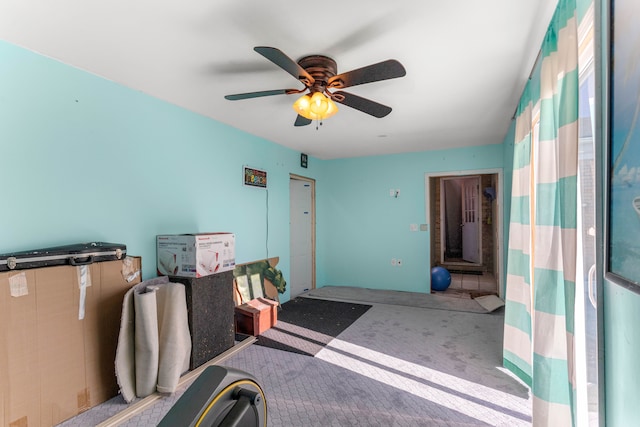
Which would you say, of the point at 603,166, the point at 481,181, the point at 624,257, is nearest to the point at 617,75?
the point at 603,166

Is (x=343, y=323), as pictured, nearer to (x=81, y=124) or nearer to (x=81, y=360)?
(x=81, y=360)

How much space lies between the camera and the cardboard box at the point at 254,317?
3.27 meters

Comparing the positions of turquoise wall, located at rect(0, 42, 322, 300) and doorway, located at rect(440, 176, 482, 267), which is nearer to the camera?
turquoise wall, located at rect(0, 42, 322, 300)

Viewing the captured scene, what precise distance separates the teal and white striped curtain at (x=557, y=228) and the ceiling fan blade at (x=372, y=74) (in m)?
0.75

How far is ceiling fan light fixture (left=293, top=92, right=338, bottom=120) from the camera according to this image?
2.11 m

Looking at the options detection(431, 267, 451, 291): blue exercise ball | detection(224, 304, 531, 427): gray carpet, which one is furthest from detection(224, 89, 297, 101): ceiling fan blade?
detection(431, 267, 451, 291): blue exercise ball

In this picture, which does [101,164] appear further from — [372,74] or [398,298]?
[398,298]

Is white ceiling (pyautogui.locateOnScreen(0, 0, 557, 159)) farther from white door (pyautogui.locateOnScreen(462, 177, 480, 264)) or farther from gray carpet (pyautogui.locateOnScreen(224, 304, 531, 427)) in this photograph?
white door (pyautogui.locateOnScreen(462, 177, 480, 264))

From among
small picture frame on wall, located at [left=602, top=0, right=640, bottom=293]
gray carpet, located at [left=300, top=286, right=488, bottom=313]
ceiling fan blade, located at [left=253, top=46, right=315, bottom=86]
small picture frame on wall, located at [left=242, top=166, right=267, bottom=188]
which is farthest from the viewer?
gray carpet, located at [left=300, top=286, right=488, bottom=313]

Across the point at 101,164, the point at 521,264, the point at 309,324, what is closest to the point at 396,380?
the point at 521,264

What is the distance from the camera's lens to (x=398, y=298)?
4680 millimetres

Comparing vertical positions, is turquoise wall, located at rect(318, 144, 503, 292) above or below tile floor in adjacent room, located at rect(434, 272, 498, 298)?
above

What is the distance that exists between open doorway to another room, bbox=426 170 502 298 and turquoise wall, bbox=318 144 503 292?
0.25 meters

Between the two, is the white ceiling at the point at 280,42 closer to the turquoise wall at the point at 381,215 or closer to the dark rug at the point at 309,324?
the turquoise wall at the point at 381,215
